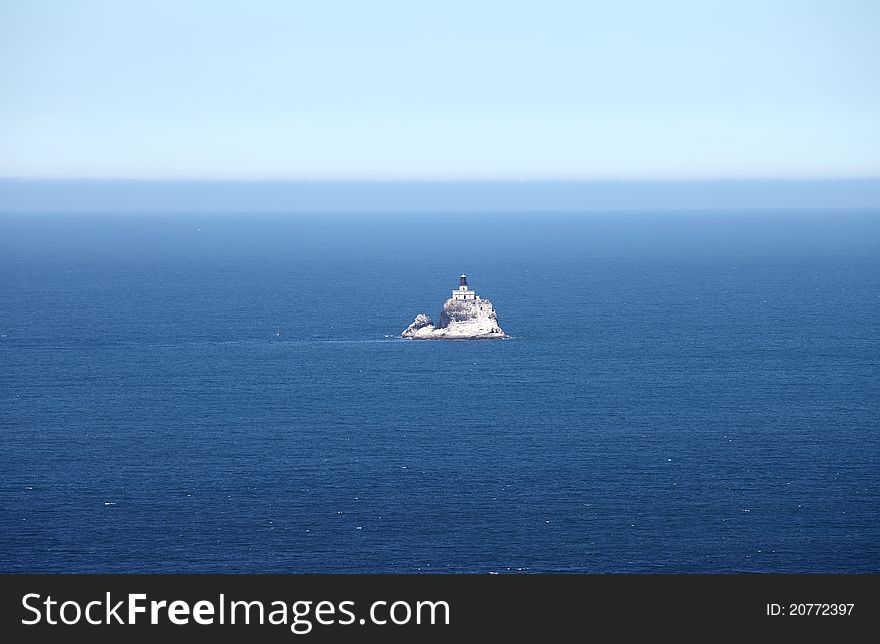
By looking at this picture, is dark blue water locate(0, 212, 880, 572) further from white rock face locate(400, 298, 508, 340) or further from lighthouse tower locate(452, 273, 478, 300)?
lighthouse tower locate(452, 273, 478, 300)

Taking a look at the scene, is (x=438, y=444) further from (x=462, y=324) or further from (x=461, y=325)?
(x=462, y=324)

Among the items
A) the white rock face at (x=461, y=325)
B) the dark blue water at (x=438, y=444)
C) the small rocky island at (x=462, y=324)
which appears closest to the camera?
the dark blue water at (x=438, y=444)

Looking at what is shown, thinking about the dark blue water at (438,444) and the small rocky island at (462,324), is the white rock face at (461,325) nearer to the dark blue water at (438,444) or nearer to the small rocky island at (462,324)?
the small rocky island at (462,324)

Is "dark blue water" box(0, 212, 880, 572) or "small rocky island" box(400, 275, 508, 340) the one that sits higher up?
"small rocky island" box(400, 275, 508, 340)

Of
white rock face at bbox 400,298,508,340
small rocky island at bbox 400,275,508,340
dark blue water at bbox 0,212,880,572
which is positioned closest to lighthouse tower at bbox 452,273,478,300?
small rocky island at bbox 400,275,508,340

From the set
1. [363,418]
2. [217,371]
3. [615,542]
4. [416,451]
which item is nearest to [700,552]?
[615,542]

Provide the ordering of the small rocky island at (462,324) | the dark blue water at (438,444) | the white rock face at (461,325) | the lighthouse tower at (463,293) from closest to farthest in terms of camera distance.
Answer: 1. the dark blue water at (438,444)
2. the lighthouse tower at (463,293)
3. the small rocky island at (462,324)
4. the white rock face at (461,325)

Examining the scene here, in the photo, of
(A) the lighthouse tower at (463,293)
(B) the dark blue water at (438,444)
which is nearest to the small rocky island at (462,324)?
(A) the lighthouse tower at (463,293)

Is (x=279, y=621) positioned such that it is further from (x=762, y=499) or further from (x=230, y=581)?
(x=762, y=499)

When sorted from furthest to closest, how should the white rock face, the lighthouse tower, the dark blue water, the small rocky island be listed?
the white rock face → the small rocky island → the lighthouse tower → the dark blue water
